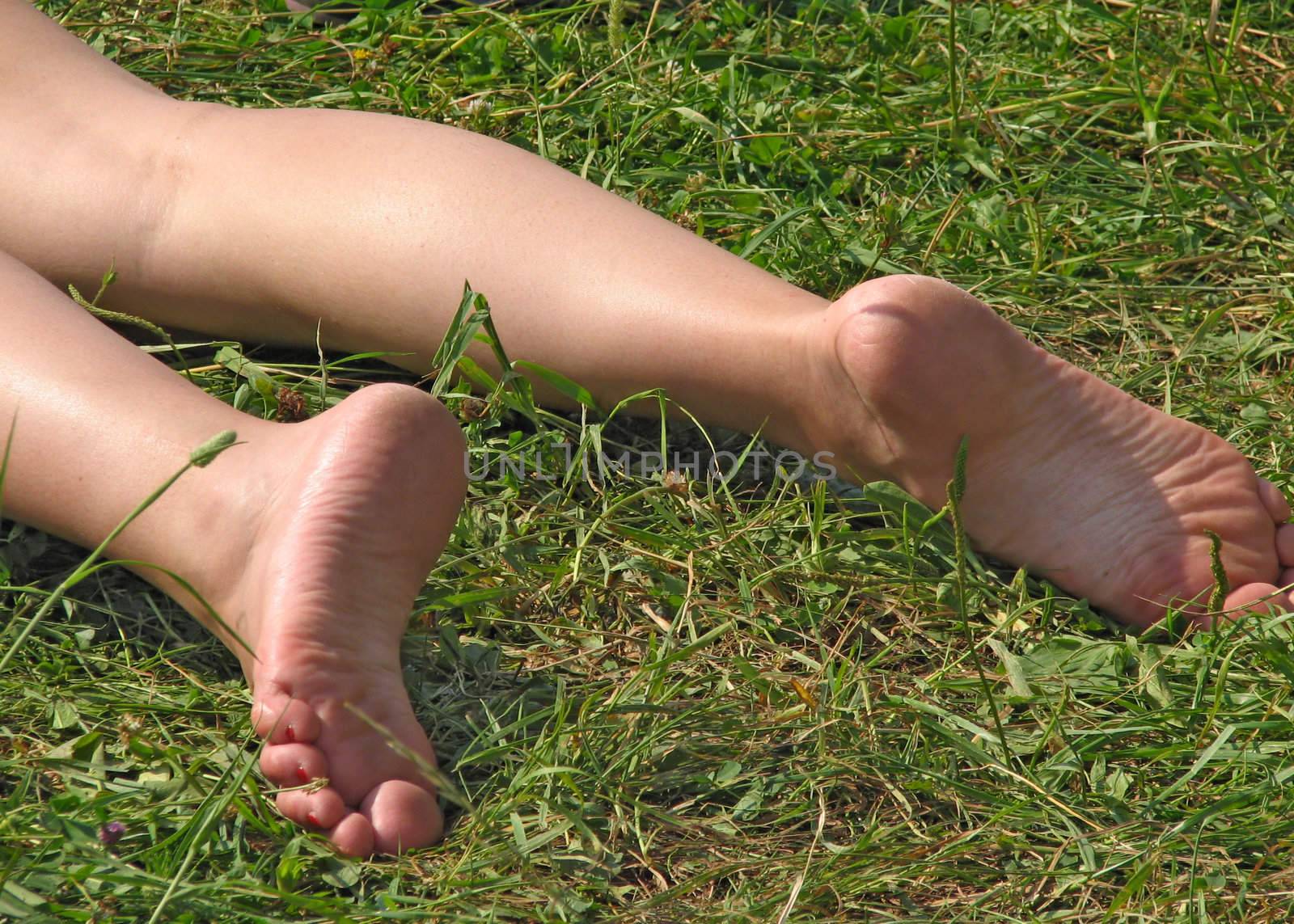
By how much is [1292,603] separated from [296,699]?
3.50 feet

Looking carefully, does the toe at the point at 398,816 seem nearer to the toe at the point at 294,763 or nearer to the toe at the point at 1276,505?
the toe at the point at 294,763

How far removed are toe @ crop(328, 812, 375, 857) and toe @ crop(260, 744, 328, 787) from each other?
0.05 meters

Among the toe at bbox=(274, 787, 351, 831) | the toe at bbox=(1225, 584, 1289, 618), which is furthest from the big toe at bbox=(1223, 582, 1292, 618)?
the toe at bbox=(274, 787, 351, 831)

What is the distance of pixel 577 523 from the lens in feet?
5.48

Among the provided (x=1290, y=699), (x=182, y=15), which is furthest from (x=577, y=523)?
(x=182, y=15)

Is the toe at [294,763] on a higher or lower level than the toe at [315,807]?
higher

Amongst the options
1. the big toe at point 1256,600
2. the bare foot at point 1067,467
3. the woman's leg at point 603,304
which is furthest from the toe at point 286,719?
the big toe at point 1256,600

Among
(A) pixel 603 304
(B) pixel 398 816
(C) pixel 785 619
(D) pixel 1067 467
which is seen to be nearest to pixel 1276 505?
(D) pixel 1067 467

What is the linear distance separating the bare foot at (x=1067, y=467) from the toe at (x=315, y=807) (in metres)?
0.68

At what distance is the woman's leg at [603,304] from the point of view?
1.51 m

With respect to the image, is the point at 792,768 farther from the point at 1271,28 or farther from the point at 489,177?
the point at 1271,28

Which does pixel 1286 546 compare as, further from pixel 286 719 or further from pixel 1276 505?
pixel 286 719

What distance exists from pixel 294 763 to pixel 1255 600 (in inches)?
40.4

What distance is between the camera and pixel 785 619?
1563 millimetres
